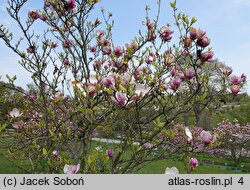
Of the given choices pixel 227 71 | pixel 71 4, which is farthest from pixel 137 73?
pixel 71 4

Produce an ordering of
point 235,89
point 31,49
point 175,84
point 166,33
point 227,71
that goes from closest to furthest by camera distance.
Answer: point 175,84
point 235,89
point 227,71
point 166,33
point 31,49

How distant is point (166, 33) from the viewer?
322 cm

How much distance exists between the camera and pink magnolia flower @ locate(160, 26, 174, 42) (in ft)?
10.5

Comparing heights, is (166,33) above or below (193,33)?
above

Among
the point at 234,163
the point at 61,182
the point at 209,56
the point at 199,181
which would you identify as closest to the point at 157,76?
the point at 209,56

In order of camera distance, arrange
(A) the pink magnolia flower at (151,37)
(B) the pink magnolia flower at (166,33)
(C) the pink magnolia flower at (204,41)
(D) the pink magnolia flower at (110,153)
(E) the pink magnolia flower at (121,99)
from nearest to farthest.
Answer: (E) the pink magnolia flower at (121,99) → (C) the pink magnolia flower at (204,41) → (D) the pink magnolia flower at (110,153) → (B) the pink magnolia flower at (166,33) → (A) the pink magnolia flower at (151,37)

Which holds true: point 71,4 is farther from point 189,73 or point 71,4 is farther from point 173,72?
point 189,73

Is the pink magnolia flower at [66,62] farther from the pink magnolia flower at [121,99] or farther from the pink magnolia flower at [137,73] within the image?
the pink magnolia flower at [121,99]

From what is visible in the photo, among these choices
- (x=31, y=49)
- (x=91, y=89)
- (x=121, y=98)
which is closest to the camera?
(x=121, y=98)

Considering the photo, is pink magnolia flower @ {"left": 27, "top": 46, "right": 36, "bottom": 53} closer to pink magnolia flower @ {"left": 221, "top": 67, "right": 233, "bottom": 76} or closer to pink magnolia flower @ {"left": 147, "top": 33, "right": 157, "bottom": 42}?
pink magnolia flower @ {"left": 147, "top": 33, "right": 157, "bottom": 42}

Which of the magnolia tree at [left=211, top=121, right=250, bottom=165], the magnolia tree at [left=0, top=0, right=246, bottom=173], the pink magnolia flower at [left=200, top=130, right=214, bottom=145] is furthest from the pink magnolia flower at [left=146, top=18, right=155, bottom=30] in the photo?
the magnolia tree at [left=211, top=121, right=250, bottom=165]

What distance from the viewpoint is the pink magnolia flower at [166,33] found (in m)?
3.21

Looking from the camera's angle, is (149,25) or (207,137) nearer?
(207,137)

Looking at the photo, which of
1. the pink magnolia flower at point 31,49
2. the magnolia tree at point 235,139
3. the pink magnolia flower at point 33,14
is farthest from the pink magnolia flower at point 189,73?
the magnolia tree at point 235,139
